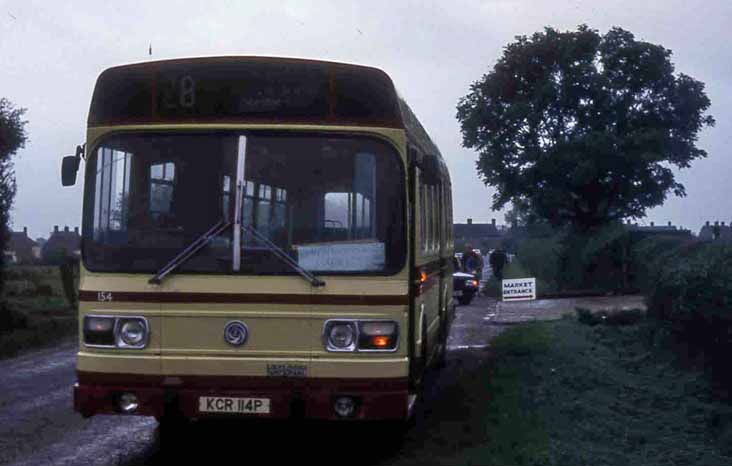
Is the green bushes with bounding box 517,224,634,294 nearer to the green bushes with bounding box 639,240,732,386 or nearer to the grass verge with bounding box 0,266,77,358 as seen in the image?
the grass verge with bounding box 0,266,77,358

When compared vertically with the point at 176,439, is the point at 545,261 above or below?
above

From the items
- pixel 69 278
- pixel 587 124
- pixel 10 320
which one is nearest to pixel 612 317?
pixel 10 320

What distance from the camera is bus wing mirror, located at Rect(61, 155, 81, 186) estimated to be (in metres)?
10.2

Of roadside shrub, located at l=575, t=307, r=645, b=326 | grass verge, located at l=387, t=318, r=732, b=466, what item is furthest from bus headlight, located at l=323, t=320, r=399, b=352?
roadside shrub, located at l=575, t=307, r=645, b=326

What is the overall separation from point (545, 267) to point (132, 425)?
1605 inches

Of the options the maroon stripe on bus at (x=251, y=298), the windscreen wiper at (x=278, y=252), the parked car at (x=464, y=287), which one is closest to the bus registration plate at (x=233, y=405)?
the maroon stripe on bus at (x=251, y=298)

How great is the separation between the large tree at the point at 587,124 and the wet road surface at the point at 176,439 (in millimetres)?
38992

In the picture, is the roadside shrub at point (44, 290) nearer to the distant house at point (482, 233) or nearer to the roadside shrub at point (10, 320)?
the roadside shrub at point (10, 320)

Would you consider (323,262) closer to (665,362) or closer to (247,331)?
(247,331)

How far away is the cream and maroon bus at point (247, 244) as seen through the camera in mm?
9797

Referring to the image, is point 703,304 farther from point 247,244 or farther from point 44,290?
point 44,290

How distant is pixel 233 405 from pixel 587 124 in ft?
153

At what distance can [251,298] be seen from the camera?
976 cm

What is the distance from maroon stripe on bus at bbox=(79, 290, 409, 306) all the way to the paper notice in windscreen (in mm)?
235
